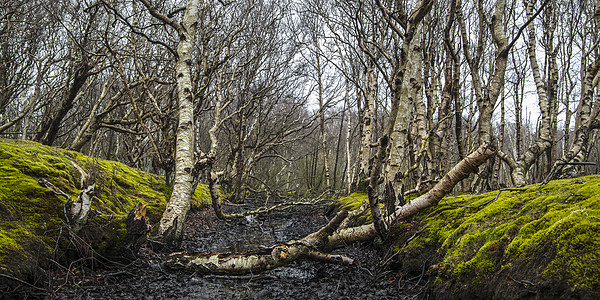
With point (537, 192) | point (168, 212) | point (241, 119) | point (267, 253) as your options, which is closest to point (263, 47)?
point (241, 119)

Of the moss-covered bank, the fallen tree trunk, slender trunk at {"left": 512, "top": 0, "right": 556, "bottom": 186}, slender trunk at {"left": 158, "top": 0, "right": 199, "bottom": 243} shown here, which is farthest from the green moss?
slender trunk at {"left": 158, "top": 0, "right": 199, "bottom": 243}

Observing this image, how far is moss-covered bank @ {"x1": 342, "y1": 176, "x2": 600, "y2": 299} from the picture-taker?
1627 mm

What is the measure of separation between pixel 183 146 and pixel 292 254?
2.84 metres

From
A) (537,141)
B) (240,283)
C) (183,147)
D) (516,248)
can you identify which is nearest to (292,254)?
(240,283)

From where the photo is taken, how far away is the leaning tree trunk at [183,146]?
4.69 metres

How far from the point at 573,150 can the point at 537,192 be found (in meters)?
3.95

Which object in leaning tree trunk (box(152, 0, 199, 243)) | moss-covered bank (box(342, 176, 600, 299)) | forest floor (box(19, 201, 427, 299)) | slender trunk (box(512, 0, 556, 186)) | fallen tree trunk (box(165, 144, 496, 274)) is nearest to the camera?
moss-covered bank (box(342, 176, 600, 299))

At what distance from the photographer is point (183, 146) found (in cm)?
514

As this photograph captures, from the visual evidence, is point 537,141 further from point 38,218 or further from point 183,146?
point 38,218

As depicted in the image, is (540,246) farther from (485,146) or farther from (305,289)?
(305,289)

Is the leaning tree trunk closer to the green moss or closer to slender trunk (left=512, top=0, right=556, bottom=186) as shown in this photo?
the green moss

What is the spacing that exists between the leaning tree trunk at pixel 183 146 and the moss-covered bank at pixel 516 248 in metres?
3.51

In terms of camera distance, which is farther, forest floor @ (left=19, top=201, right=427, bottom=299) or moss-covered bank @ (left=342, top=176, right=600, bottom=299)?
forest floor @ (left=19, top=201, right=427, bottom=299)

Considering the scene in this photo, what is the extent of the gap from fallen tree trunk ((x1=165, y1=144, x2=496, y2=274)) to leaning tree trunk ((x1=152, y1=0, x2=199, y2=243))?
0.96 metres
